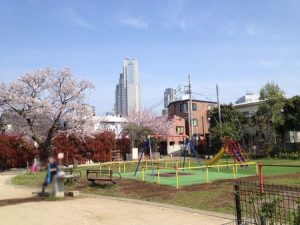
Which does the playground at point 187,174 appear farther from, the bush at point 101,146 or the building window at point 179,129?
the building window at point 179,129

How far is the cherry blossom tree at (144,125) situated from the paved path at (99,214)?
3954 cm

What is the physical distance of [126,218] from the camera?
11.8m

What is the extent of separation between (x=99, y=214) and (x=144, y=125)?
47669 millimetres

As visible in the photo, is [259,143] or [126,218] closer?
[126,218]

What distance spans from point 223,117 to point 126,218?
4584 centimetres

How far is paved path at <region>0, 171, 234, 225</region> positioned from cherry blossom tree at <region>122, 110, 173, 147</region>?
3954 centimetres

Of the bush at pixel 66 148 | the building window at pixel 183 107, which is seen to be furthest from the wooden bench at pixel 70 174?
the building window at pixel 183 107

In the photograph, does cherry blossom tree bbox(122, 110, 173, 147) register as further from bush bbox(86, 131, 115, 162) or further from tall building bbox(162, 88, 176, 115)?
bush bbox(86, 131, 115, 162)

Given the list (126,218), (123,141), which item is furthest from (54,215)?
(123,141)

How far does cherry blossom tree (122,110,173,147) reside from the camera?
55.8 meters

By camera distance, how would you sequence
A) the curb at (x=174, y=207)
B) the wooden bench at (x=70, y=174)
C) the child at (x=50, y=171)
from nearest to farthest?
the child at (x=50, y=171), the wooden bench at (x=70, y=174), the curb at (x=174, y=207)

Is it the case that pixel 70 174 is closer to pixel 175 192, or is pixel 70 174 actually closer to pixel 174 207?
pixel 174 207

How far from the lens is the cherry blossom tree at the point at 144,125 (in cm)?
5578

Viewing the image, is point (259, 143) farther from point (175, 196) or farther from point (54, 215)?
point (54, 215)
